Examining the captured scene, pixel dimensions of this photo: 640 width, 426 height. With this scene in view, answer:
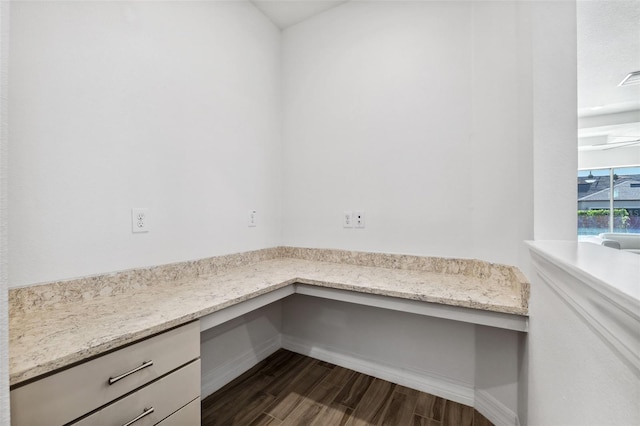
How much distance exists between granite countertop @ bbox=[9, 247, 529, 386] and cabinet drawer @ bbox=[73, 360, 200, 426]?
186 mm

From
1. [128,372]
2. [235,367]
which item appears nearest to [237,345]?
[235,367]

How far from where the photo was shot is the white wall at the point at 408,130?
4.94ft

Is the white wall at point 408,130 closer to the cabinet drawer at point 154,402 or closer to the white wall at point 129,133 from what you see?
the white wall at point 129,133

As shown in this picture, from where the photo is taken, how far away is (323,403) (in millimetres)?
1620

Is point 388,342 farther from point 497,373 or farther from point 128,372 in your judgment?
point 128,372

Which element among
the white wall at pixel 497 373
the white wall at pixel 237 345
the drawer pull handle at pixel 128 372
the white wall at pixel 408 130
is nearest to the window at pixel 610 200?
→ the white wall at pixel 408 130

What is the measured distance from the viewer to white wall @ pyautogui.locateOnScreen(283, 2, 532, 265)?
1505 millimetres

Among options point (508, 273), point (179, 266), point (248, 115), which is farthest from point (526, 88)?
point (179, 266)

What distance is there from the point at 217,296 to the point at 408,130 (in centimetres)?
152

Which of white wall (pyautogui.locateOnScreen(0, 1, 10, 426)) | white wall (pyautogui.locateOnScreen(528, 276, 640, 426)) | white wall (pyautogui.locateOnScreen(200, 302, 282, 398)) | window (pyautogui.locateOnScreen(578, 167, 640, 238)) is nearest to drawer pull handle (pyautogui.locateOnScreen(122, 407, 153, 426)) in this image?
white wall (pyautogui.locateOnScreen(0, 1, 10, 426))

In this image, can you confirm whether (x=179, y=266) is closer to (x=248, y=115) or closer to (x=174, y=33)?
(x=248, y=115)

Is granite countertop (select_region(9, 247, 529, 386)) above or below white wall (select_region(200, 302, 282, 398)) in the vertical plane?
above

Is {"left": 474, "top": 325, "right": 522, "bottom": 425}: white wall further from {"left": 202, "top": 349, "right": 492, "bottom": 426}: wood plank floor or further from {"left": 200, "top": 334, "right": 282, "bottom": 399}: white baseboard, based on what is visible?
{"left": 200, "top": 334, "right": 282, "bottom": 399}: white baseboard

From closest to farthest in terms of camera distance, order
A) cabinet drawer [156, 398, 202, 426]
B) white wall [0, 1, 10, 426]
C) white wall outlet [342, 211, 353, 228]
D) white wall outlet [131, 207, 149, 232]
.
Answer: white wall [0, 1, 10, 426] → cabinet drawer [156, 398, 202, 426] → white wall outlet [131, 207, 149, 232] → white wall outlet [342, 211, 353, 228]
